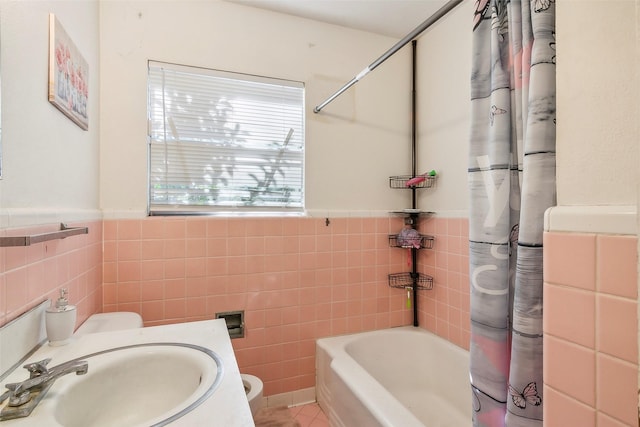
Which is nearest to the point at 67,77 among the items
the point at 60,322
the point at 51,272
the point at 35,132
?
the point at 35,132

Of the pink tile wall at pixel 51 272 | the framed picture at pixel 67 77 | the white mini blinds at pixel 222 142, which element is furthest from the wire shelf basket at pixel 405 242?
the framed picture at pixel 67 77

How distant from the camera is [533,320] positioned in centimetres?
78

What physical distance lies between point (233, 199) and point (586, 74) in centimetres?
171

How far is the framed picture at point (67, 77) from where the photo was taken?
1010 millimetres

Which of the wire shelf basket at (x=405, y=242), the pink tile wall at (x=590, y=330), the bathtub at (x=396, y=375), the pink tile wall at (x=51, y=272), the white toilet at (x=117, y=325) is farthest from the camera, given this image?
the wire shelf basket at (x=405, y=242)

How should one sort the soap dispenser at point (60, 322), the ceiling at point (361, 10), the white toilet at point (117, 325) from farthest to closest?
the ceiling at point (361, 10) → the white toilet at point (117, 325) → the soap dispenser at point (60, 322)

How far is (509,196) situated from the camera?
3.29 feet

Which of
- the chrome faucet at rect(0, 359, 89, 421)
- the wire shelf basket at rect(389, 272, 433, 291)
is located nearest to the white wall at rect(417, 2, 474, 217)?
the wire shelf basket at rect(389, 272, 433, 291)

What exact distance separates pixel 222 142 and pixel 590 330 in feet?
6.10

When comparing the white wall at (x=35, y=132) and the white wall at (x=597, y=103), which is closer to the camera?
the white wall at (x=597, y=103)

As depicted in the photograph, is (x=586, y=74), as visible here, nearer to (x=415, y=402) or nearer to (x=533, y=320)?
(x=533, y=320)

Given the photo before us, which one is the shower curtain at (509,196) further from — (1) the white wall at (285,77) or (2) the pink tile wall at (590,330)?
(1) the white wall at (285,77)

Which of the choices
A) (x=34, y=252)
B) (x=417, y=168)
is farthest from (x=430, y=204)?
(x=34, y=252)

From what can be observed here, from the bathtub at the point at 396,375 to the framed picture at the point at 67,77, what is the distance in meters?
1.70
